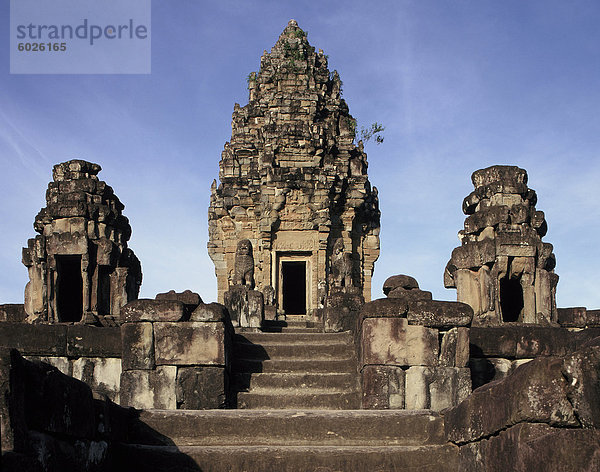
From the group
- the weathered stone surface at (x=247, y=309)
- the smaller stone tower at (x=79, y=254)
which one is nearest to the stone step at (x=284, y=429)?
the weathered stone surface at (x=247, y=309)

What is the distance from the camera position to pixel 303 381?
814cm

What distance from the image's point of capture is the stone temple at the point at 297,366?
4.09 metres

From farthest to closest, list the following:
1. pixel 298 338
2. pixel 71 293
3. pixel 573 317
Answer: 1. pixel 71 293
2. pixel 573 317
3. pixel 298 338

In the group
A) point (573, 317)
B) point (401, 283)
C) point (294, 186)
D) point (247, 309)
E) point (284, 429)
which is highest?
point (294, 186)

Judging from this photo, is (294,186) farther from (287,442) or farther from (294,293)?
(287,442)

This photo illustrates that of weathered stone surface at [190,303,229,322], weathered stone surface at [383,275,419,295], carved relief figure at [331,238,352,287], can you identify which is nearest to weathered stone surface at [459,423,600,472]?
weathered stone surface at [190,303,229,322]

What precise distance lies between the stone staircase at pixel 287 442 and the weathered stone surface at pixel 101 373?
241 cm

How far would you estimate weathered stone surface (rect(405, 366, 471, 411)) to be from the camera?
7586mm

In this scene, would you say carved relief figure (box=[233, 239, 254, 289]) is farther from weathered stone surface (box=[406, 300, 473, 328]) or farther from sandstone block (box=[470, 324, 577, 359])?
weathered stone surface (box=[406, 300, 473, 328])

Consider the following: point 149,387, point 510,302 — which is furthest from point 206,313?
point 510,302

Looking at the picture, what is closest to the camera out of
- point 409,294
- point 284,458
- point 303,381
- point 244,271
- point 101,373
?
point 284,458

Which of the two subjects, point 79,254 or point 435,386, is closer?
point 435,386

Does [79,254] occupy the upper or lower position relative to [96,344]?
upper

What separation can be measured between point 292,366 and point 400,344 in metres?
1.60
